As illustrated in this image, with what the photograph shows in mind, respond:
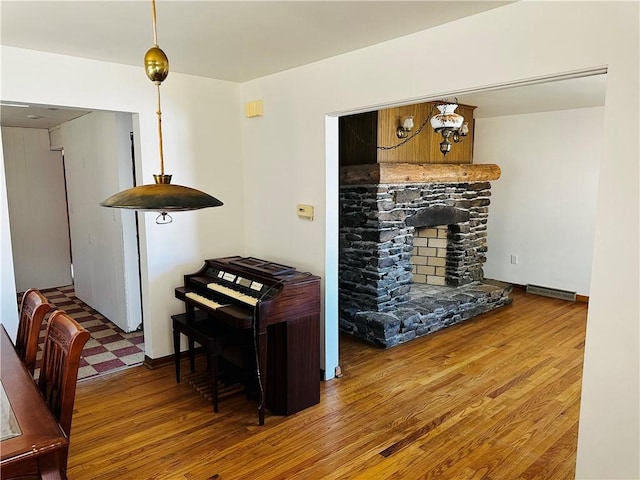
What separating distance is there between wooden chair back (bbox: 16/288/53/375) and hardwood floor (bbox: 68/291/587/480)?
2.27 ft

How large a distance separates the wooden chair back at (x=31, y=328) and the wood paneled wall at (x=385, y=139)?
120 inches

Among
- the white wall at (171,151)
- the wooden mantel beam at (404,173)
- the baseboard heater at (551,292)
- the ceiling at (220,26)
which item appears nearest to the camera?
the ceiling at (220,26)

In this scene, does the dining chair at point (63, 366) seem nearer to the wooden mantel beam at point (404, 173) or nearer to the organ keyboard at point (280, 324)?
the organ keyboard at point (280, 324)

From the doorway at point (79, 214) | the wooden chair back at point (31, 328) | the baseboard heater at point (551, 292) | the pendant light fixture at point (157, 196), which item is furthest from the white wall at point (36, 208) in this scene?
the baseboard heater at point (551, 292)

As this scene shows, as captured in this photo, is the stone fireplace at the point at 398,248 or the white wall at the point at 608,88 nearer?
the white wall at the point at 608,88

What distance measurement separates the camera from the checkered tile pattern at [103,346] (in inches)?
147

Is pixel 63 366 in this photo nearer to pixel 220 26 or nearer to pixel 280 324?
pixel 280 324

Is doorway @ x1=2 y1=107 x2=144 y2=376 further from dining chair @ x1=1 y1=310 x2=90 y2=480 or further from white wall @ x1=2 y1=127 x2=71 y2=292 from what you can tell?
dining chair @ x1=1 y1=310 x2=90 y2=480

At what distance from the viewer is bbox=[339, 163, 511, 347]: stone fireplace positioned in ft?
14.1

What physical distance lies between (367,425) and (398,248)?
6.60 ft

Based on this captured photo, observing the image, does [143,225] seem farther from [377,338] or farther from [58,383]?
[377,338]

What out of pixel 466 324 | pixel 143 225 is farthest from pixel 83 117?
pixel 466 324

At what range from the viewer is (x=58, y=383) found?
73.0 inches

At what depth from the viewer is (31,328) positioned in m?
2.26
